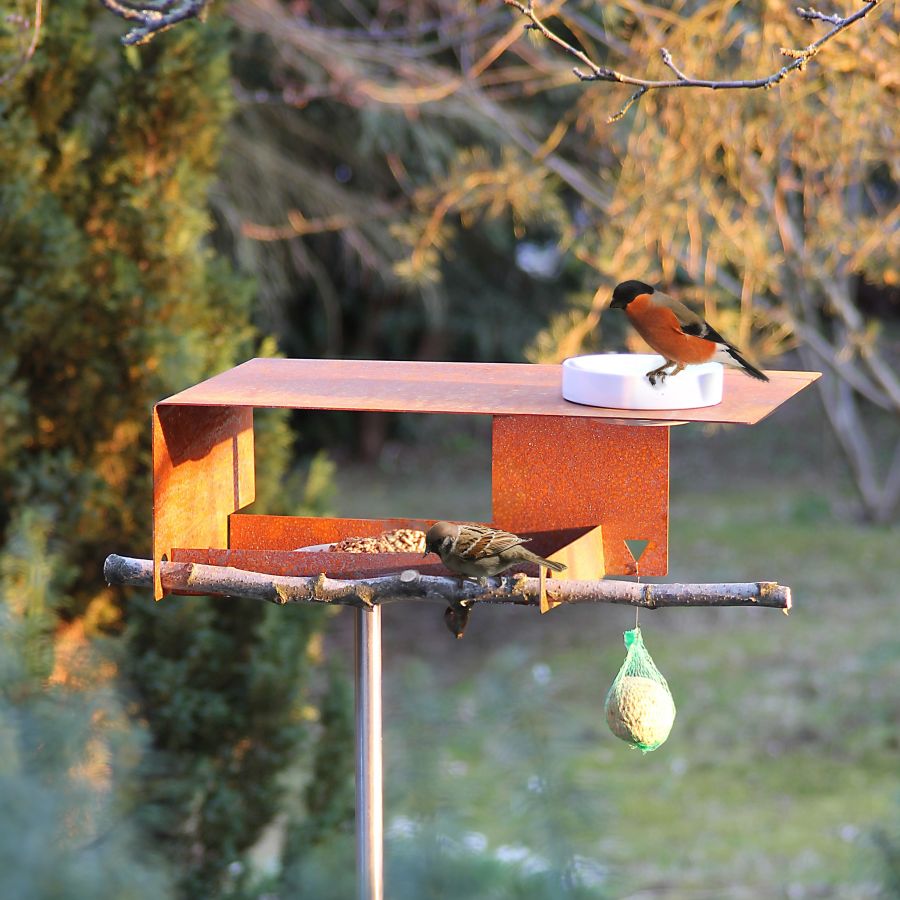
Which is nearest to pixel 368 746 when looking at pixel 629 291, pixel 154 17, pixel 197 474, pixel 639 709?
pixel 639 709

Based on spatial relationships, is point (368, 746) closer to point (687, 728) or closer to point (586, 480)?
point (586, 480)

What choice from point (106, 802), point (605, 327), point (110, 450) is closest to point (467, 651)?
point (605, 327)

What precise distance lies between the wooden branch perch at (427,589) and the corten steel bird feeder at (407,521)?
6cm

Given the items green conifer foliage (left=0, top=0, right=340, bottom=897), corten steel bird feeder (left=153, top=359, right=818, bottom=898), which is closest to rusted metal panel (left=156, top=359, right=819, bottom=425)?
corten steel bird feeder (left=153, top=359, right=818, bottom=898)

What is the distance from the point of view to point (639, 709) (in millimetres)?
2041

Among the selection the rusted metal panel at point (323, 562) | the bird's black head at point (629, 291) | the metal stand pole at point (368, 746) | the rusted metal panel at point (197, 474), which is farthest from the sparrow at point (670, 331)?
the rusted metal panel at point (197, 474)

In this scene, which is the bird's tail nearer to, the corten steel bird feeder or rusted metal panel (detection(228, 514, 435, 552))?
the corten steel bird feeder

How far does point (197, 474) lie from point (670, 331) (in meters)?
0.81

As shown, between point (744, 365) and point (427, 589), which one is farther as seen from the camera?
point (744, 365)

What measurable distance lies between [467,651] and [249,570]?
5.82 metres

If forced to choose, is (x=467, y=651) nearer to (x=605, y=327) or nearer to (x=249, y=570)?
(x=605, y=327)

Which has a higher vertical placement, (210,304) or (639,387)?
(210,304)

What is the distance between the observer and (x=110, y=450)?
3.93 m

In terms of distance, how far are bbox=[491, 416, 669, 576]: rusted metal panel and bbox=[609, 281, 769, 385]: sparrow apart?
18cm
